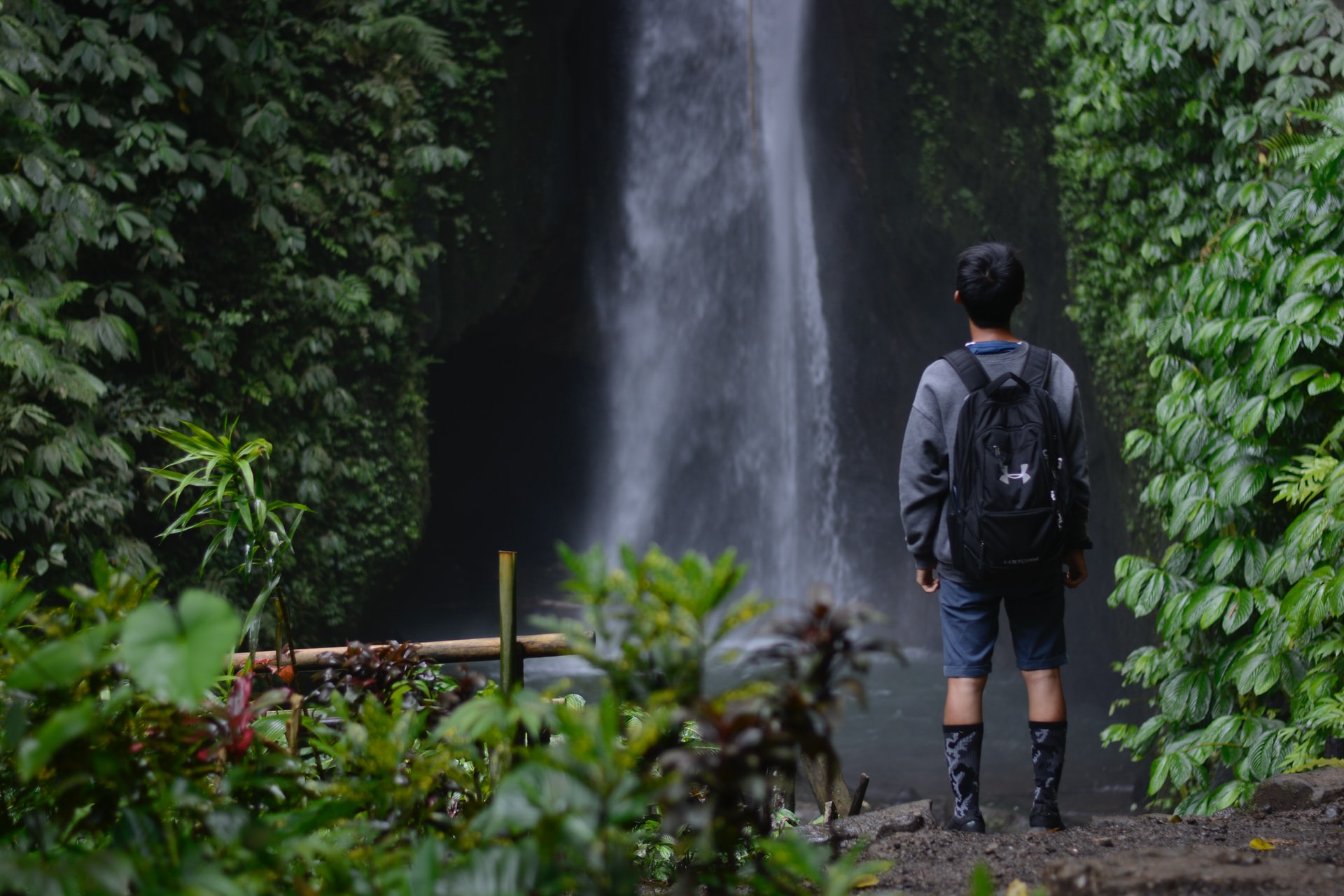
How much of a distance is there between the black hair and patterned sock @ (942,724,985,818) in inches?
41.9

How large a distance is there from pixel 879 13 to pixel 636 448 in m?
5.26

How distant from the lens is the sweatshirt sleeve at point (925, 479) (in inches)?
94.3

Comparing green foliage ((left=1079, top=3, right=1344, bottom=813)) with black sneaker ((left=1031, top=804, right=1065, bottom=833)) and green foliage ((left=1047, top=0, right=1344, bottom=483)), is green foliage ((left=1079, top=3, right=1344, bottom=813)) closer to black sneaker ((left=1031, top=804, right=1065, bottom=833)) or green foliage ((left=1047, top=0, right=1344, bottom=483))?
green foliage ((left=1047, top=0, right=1344, bottom=483))

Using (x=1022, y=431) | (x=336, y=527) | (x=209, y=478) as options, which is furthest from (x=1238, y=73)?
(x=336, y=527)

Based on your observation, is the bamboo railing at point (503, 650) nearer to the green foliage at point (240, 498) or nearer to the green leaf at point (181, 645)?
the green foliage at point (240, 498)

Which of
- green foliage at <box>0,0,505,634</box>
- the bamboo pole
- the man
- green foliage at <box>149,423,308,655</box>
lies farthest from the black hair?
green foliage at <box>0,0,505,634</box>

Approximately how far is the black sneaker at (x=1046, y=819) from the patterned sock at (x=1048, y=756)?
0.05 ft

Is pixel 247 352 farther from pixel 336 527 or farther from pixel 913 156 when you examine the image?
pixel 913 156

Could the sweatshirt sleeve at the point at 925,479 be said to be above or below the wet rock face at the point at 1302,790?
above

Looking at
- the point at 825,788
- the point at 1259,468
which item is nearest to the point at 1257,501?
the point at 1259,468

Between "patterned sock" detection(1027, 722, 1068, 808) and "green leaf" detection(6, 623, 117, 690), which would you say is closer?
"green leaf" detection(6, 623, 117, 690)

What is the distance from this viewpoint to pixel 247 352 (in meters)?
6.12

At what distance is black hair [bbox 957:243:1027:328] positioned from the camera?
2408 mm

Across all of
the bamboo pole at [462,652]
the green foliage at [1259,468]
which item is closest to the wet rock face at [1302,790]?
the green foliage at [1259,468]
